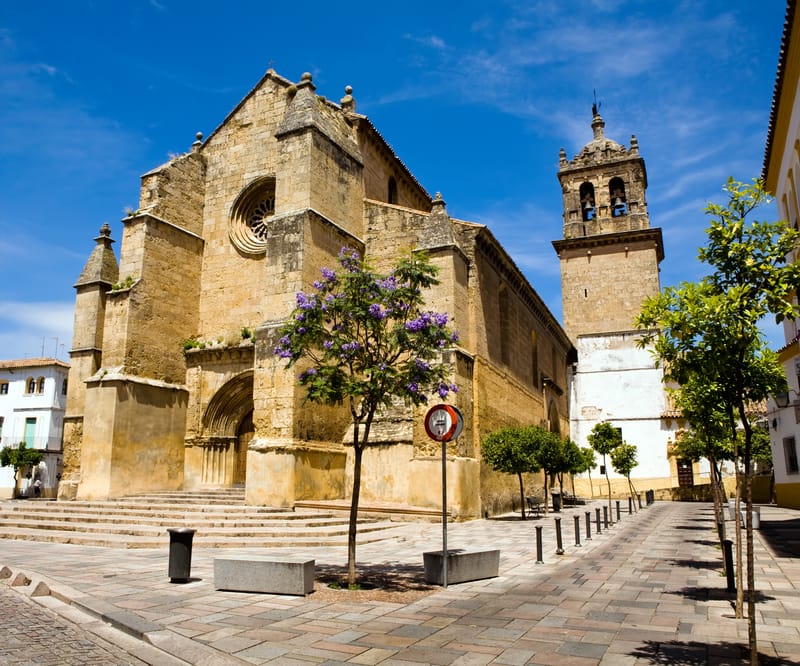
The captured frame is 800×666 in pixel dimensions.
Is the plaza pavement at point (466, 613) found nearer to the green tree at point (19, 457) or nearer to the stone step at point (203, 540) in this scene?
the stone step at point (203, 540)

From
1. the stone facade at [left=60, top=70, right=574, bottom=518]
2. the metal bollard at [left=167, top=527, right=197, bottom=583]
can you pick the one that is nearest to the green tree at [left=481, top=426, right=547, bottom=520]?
the stone facade at [left=60, top=70, right=574, bottom=518]

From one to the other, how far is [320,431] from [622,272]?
2797 centimetres

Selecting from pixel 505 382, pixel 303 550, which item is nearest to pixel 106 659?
pixel 303 550

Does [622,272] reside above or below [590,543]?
above

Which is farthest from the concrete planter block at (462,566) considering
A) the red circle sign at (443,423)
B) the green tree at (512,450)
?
the green tree at (512,450)

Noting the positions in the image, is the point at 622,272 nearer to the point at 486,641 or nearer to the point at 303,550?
the point at 303,550

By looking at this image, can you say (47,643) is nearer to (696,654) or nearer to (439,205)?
(696,654)

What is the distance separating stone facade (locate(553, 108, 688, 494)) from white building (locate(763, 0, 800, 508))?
1480 cm

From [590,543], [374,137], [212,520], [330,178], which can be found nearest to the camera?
[590,543]

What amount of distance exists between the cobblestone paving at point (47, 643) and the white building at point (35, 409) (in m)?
40.2

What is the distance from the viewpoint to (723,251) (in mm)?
5324

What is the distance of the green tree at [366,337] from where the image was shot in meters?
8.13

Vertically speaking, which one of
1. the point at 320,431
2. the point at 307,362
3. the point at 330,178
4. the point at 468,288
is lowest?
the point at 320,431

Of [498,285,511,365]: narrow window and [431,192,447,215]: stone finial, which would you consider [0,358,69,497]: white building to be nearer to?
[498,285,511,365]: narrow window
